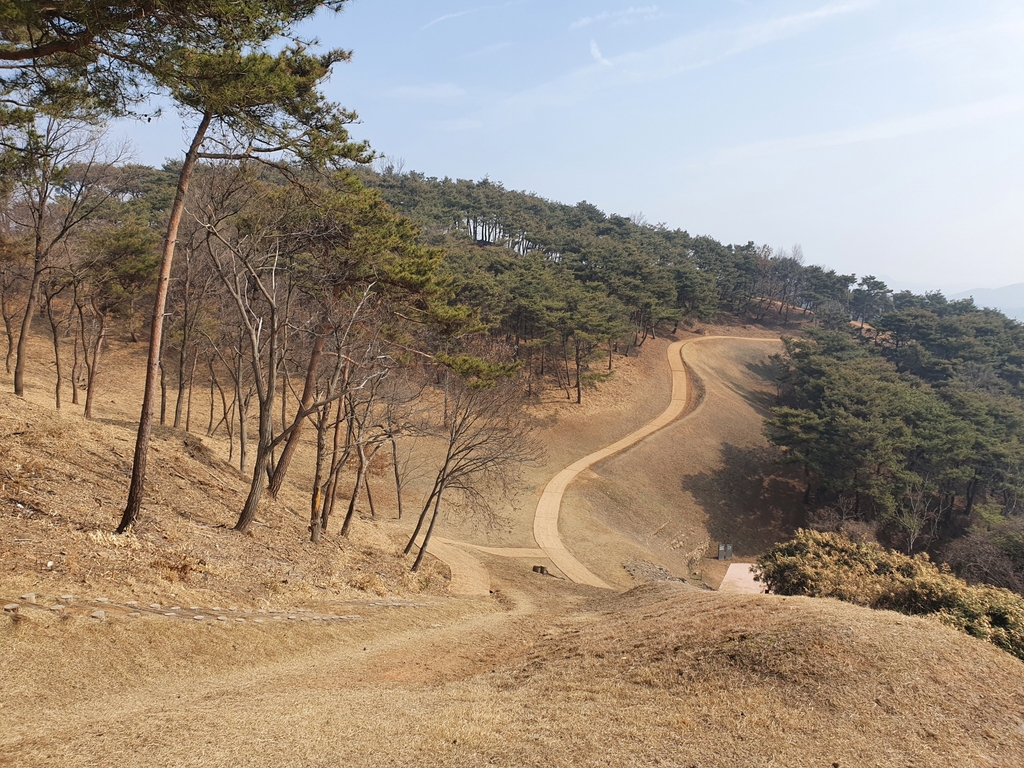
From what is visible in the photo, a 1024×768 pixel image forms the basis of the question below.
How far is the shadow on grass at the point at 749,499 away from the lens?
33625 mm

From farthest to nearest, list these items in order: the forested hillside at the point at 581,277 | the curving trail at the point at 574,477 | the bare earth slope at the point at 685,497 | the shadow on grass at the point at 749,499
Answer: the forested hillside at the point at 581,277 → the shadow on grass at the point at 749,499 → the bare earth slope at the point at 685,497 → the curving trail at the point at 574,477

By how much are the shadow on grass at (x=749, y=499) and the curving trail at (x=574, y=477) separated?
4871 millimetres

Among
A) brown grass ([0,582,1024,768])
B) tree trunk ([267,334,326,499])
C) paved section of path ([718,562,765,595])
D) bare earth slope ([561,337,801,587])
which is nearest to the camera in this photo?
brown grass ([0,582,1024,768])

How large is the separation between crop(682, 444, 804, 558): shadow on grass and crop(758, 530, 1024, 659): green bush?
1743cm

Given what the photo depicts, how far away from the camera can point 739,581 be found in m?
25.2

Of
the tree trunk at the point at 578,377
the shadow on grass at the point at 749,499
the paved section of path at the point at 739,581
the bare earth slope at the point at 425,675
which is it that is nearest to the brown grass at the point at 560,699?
the bare earth slope at the point at 425,675

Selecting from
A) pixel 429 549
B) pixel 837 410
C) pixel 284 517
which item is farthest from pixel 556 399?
pixel 284 517

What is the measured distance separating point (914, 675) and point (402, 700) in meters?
5.72

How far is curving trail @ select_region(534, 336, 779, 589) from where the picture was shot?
24.1m

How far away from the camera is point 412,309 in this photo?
18.5 m

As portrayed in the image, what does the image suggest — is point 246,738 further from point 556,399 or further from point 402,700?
point 556,399

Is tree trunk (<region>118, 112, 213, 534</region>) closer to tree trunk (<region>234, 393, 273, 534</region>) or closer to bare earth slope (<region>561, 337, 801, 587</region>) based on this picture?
tree trunk (<region>234, 393, 273, 534</region>)

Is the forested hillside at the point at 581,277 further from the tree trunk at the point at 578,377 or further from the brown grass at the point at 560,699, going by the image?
the brown grass at the point at 560,699

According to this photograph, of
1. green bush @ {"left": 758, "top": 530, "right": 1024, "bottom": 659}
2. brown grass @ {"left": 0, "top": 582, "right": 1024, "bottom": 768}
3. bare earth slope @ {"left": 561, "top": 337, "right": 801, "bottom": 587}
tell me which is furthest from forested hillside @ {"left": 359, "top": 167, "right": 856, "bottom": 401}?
brown grass @ {"left": 0, "top": 582, "right": 1024, "bottom": 768}
